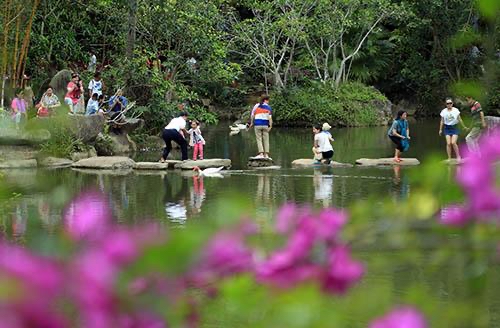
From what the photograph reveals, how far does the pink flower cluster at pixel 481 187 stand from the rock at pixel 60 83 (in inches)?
891

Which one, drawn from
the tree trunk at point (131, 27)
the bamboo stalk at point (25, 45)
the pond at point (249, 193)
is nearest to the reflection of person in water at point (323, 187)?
the pond at point (249, 193)

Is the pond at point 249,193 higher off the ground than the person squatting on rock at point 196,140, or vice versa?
the person squatting on rock at point 196,140

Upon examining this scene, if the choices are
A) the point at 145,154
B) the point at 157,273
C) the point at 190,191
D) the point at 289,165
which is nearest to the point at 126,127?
the point at 145,154

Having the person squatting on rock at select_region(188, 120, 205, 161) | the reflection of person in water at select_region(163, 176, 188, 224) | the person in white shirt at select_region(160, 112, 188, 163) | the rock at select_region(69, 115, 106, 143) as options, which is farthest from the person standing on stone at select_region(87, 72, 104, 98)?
the reflection of person in water at select_region(163, 176, 188, 224)

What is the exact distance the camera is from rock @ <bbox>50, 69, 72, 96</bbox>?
77.7ft

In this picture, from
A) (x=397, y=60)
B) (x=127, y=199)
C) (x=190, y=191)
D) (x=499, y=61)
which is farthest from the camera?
(x=397, y=60)

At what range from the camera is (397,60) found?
1540 inches

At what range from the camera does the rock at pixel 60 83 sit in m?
23.7

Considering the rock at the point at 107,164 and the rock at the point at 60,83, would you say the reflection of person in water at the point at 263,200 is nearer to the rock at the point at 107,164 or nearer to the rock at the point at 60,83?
the rock at the point at 107,164

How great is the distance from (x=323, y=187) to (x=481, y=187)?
1208cm

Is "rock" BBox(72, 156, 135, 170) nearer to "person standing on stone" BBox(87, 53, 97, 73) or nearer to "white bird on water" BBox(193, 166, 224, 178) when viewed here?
"white bird on water" BBox(193, 166, 224, 178)

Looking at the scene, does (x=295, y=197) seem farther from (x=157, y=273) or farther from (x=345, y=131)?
(x=345, y=131)

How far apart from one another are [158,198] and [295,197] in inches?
72.3

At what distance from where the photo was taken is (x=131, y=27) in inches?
860
